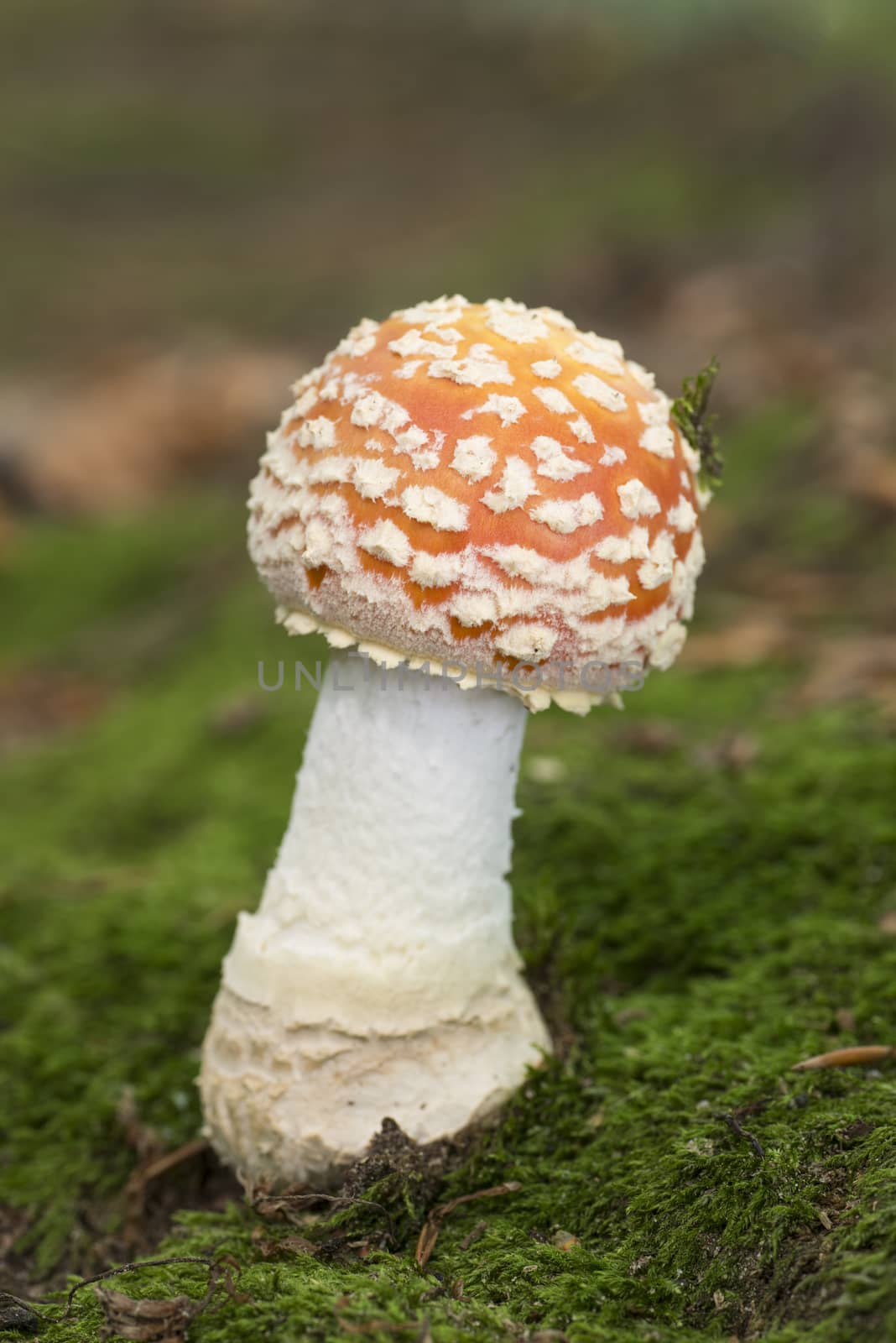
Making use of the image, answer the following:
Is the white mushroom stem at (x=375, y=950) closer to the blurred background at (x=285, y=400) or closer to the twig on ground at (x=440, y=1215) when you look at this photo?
the twig on ground at (x=440, y=1215)

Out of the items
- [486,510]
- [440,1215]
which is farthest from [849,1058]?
[486,510]

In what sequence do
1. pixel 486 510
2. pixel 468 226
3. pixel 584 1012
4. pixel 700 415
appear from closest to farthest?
pixel 486 510
pixel 700 415
pixel 584 1012
pixel 468 226

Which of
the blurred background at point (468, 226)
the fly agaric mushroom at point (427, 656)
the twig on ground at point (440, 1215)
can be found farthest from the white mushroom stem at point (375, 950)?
the blurred background at point (468, 226)

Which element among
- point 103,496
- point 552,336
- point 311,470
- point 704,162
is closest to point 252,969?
point 311,470

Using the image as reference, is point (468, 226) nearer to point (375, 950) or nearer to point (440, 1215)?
point (375, 950)

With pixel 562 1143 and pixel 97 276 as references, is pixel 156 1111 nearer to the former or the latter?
pixel 562 1143

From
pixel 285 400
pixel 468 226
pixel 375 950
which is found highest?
pixel 468 226
